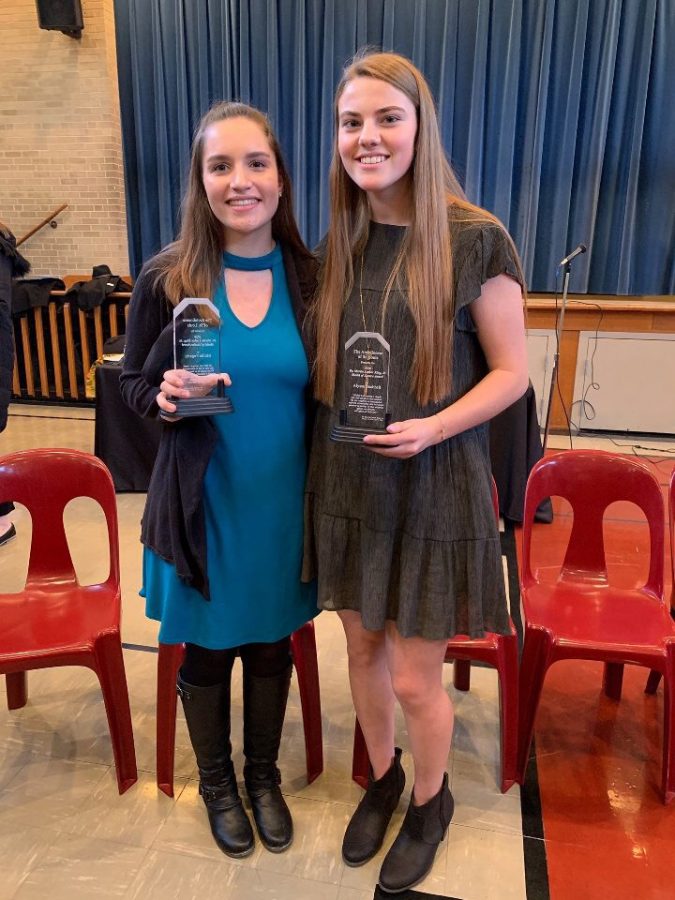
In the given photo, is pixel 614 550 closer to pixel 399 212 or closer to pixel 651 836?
pixel 651 836

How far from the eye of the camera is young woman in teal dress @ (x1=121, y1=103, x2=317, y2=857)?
4.09 feet

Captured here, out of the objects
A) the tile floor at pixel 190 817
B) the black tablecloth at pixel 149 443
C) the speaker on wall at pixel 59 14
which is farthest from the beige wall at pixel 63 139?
the tile floor at pixel 190 817

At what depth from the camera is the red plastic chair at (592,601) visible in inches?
63.8

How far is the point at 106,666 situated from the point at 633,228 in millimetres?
4672

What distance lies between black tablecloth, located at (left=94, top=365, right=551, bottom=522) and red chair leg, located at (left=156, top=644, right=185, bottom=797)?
1946 millimetres

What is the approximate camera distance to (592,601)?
1794mm

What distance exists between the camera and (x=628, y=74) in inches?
184

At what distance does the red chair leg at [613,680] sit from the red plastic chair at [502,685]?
52 centimetres

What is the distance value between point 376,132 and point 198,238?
38 cm

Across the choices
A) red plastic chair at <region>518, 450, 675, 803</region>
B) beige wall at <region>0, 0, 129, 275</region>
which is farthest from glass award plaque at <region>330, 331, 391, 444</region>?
beige wall at <region>0, 0, 129, 275</region>

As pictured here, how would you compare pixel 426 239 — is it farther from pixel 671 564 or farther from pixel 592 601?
pixel 671 564

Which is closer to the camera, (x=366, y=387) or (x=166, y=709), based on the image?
(x=366, y=387)

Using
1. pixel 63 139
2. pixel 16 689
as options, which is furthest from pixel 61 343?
pixel 16 689

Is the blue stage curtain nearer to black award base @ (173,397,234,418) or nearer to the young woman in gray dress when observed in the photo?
the young woman in gray dress
